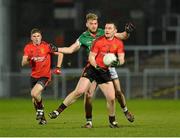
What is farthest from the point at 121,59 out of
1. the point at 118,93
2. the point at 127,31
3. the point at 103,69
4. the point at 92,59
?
the point at 118,93

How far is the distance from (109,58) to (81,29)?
80.8 ft

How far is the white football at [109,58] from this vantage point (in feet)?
63.3

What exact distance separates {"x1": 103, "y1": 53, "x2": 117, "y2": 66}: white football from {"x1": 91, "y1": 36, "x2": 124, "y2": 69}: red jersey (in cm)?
26

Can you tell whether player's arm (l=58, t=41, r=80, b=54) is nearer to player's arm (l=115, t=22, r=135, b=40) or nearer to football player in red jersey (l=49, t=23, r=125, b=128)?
football player in red jersey (l=49, t=23, r=125, b=128)

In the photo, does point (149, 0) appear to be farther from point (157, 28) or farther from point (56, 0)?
point (56, 0)

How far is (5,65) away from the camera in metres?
43.0

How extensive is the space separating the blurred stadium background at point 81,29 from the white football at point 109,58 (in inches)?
852

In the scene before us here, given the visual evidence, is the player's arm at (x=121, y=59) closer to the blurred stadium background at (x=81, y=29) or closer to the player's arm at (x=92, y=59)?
the player's arm at (x=92, y=59)

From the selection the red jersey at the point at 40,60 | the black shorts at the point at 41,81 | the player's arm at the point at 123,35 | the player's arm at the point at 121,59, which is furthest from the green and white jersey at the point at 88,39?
the black shorts at the point at 41,81

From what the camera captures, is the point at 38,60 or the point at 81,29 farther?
the point at 81,29

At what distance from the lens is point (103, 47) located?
1973 cm

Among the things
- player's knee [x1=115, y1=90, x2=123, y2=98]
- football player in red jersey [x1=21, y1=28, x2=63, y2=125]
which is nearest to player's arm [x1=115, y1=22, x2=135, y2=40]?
player's knee [x1=115, y1=90, x2=123, y2=98]

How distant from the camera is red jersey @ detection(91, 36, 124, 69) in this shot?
64.6ft

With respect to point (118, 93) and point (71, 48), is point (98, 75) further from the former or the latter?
point (118, 93)
